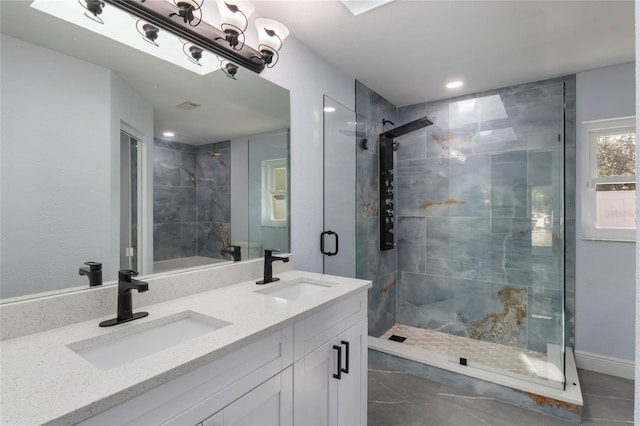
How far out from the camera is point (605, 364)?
2545 mm

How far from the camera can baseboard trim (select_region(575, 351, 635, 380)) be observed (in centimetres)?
246

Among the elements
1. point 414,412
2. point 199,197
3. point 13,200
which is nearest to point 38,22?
point 13,200

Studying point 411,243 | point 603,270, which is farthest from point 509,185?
point 411,243

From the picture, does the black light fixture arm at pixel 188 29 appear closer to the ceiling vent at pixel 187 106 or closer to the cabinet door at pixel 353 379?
the ceiling vent at pixel 187 106

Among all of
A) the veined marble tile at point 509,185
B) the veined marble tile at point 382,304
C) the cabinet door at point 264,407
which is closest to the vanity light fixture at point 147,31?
the cabinet door at point 264,407

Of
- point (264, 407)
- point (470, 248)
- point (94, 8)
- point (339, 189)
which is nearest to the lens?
point (264, 407)

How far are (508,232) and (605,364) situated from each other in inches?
50.8

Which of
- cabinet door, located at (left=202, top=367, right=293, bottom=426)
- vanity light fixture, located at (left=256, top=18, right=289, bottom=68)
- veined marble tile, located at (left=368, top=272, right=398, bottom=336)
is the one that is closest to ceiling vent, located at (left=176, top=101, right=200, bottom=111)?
vanity light fixture, located at (left=256, top=18, right=289, bottom=68)

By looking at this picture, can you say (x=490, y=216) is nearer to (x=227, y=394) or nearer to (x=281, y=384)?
(x=281, y=384)

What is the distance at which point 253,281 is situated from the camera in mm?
1701

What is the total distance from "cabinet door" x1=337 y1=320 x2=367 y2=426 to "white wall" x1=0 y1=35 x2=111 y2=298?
111 cm

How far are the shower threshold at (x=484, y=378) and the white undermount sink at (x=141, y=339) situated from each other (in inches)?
75.4

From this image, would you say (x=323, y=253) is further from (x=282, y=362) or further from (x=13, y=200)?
(x=13, y=200)

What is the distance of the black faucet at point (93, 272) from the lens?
1071mm
